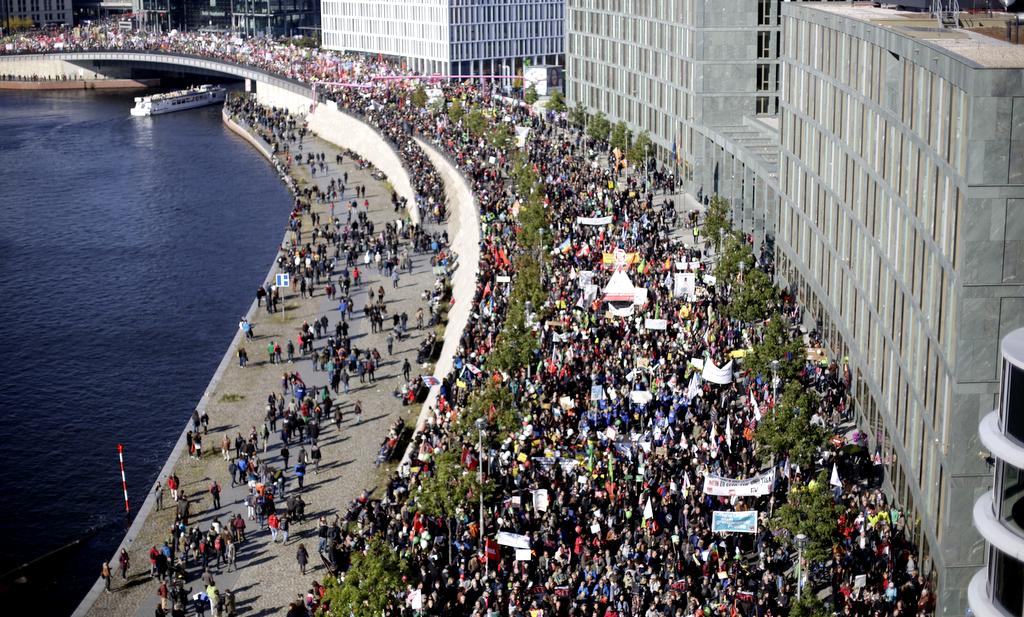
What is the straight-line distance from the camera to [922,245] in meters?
47.6

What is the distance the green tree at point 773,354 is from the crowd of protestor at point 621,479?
51 centimetres

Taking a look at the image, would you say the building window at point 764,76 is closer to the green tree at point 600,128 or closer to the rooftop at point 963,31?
the green tree at point 600,128

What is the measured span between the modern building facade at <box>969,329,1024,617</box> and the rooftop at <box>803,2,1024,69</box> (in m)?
11.9

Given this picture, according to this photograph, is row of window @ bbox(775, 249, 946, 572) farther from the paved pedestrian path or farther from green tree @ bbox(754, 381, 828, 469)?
the paved pedestrian path

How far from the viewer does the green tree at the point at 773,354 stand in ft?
192

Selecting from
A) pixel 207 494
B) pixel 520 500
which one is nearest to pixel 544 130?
pixel 207 494

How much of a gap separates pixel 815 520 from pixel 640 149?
69058 mm

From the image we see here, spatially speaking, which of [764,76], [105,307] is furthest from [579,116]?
[105,307]

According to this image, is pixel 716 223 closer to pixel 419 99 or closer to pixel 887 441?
pixel 887 441

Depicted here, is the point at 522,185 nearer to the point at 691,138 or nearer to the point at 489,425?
the point at 691,138

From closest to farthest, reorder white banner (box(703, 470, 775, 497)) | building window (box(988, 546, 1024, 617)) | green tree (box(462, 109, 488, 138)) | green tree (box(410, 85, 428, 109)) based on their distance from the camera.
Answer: building window (box(988, 546, 1024, 617)) < white banner (box(703, 470, 775, 497)) < green tree (box(462, 109, 488, 138)) < green tree (box(410, 85, 428, 109))

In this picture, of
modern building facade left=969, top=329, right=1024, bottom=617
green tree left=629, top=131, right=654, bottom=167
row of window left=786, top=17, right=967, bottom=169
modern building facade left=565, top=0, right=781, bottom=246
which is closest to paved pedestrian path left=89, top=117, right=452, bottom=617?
modern building facade left=565, top=0, right=781, bottom=246

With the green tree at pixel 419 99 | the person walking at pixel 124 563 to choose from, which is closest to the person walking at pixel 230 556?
the person walking at pixel 124 563

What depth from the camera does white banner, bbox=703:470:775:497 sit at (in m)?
48.2
